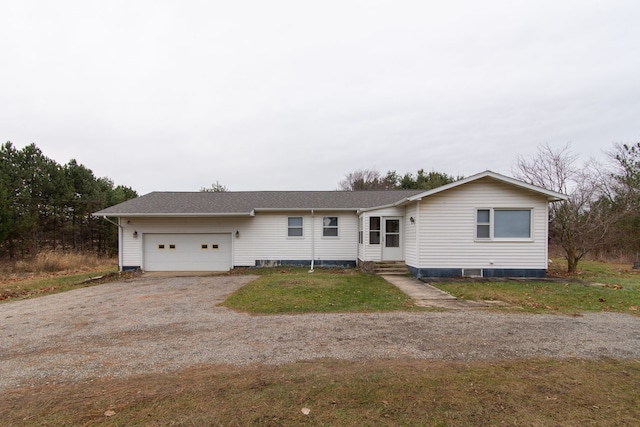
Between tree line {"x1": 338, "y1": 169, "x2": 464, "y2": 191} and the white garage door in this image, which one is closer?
the white garage door

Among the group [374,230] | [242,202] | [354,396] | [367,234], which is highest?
[242,202]

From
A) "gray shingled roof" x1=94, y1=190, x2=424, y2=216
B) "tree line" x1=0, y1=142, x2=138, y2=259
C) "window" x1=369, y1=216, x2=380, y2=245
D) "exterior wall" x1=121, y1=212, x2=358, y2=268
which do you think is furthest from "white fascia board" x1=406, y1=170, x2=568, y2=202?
"tree line" x1=0, y1=142, x2=138, y2=259

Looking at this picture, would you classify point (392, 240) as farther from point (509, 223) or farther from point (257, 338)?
point (257, 338)

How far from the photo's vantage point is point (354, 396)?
3.12 m

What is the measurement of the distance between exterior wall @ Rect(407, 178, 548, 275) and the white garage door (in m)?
8.99

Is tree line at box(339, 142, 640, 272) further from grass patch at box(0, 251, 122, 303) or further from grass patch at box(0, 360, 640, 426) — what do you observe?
grass patch at box(0, 251, 122, 303)

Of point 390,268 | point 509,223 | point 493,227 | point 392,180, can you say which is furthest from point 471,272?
point 392,180

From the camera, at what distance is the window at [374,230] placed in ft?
44.8

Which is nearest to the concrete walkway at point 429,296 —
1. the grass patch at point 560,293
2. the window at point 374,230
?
the grass patch at point 560,293

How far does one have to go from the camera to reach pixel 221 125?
59.3 feet

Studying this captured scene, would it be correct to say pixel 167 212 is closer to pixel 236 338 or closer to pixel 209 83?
pixel 209 83

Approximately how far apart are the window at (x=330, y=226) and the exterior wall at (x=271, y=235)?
0.15 metres

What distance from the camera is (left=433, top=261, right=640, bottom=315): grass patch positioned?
275 inches

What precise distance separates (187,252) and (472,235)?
12.2 metres
